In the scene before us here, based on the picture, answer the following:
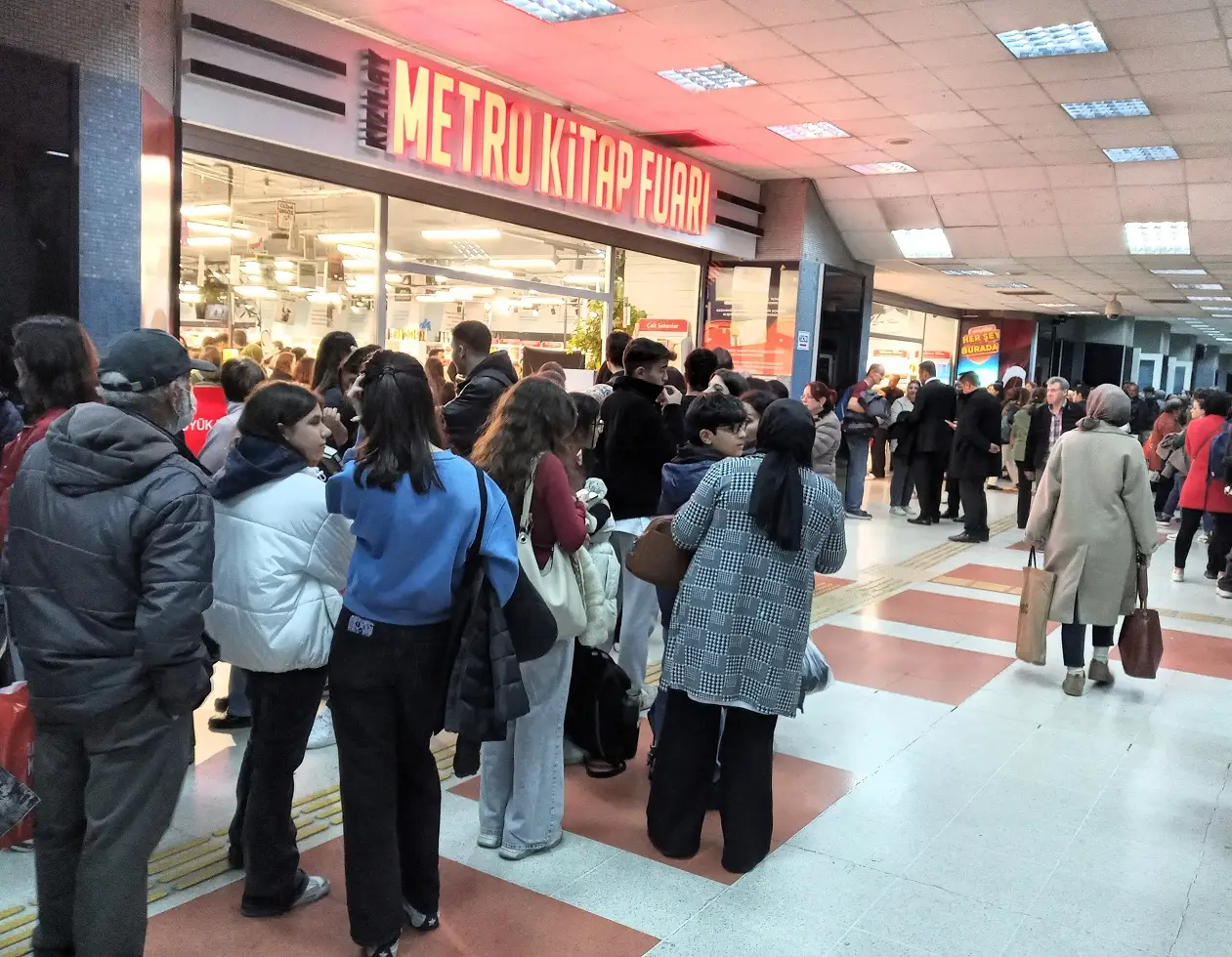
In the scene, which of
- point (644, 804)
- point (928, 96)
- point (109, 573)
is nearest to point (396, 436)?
point (109, 573)

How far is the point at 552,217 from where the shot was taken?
394 inches

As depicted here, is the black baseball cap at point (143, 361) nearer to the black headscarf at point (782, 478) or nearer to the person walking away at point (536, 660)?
the person walking away at point (536, 660)

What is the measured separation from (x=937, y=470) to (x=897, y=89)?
3.90m

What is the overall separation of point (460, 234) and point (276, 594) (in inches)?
277

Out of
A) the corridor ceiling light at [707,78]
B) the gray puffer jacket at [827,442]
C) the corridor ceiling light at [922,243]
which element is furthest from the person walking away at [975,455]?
the corridor ceiling light at [922,243]

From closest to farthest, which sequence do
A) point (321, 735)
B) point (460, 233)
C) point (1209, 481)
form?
point (321, 735)
point (1209, 481)
point (460, 233)

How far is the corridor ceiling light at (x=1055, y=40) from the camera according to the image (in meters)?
6.96

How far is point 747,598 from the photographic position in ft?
10.2

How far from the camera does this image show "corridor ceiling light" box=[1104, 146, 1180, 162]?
10.1 metres

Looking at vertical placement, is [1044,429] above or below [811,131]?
below

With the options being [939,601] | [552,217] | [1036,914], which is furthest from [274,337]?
[1036,914]

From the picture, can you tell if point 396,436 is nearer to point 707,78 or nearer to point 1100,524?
point 1100,524

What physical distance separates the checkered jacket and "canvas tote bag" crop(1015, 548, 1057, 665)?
2398 millimetres

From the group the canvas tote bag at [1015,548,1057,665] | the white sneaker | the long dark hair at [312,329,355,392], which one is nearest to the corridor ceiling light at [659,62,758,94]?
the long dark hair at [312,329,355,392]
